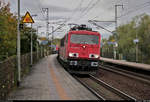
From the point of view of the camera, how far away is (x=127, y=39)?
4528cm

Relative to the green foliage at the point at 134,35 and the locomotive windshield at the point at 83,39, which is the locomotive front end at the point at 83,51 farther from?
the green foliage at the point at 134,35

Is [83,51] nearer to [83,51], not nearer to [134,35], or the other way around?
[83,51]

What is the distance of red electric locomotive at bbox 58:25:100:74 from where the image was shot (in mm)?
15609

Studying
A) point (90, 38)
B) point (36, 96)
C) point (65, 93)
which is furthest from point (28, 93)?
point (90, 38)

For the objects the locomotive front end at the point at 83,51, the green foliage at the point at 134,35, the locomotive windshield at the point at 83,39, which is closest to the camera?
the locomotive front end at the point at 83,51

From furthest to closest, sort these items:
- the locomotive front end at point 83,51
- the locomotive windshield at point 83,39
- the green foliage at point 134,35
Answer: the green foliage at point 134,35 → the locomotive windshield at point 83,39 → the locomotive front end at point 83,51

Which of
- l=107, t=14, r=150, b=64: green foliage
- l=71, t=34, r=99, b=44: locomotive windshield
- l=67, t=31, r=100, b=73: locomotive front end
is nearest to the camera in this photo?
l=67, t=31, r=100, b=73: locomotive front end

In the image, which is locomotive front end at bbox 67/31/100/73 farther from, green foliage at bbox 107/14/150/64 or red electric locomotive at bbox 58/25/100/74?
green foliage at bbox 107/14/150/64

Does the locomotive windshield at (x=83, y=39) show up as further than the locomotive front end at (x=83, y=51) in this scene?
Yes

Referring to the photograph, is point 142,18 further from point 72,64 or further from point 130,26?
point 72,64

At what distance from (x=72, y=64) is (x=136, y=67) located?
754 centimetres

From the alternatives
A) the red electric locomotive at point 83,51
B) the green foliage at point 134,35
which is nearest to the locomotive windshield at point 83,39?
the red electric locomotive at point 83,51

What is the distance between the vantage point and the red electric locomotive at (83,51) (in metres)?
15.6

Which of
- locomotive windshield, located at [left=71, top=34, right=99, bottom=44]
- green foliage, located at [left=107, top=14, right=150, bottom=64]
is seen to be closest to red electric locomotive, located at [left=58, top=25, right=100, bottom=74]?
locomotive windshield, located at [left=71, top=34, right=99, bottom=44]
